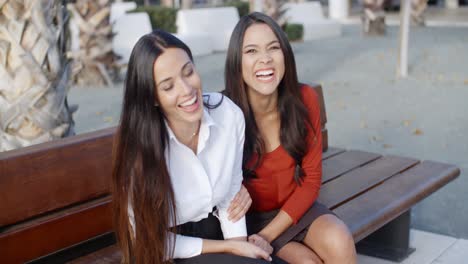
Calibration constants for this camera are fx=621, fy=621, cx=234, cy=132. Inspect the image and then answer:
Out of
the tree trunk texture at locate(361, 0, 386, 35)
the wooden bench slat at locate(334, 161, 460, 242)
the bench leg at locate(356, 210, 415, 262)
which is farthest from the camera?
the tree trunk texture at locate(361, 0, 386, 35)

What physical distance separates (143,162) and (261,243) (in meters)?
0.63

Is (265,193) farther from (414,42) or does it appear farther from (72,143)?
(414,42)

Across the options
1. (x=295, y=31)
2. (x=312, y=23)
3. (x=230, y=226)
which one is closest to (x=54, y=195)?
(x=230, y=226)

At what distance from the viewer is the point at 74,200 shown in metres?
2.56

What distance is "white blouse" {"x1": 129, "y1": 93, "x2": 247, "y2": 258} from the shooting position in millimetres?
2215

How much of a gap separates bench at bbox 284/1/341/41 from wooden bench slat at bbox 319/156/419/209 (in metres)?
12.5

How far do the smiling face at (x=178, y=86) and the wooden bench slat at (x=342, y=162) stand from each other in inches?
55.4

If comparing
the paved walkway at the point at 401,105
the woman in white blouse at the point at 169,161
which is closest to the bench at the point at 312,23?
the paved walkway at the point at 401,105

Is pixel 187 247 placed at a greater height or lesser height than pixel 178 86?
lesser

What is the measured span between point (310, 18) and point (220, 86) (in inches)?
342

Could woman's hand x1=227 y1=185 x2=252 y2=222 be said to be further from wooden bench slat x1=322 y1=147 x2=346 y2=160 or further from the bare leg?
wooden bench slat x1=322 y1=147 x2=346 y2=160

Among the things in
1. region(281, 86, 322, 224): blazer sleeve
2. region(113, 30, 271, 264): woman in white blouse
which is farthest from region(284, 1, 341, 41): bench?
region(113, 30, 271, 264): woman in white blouse

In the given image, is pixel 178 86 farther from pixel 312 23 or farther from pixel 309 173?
pixel 312 23

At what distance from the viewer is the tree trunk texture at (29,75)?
3111mm
